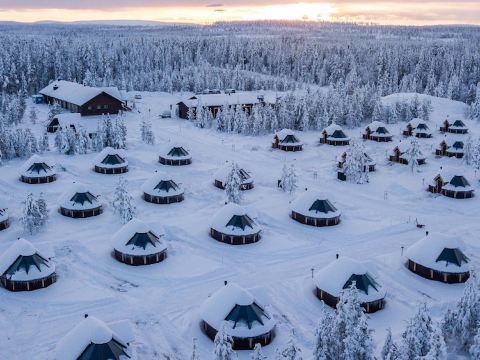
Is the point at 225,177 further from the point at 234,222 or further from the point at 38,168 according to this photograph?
the point at 38,168

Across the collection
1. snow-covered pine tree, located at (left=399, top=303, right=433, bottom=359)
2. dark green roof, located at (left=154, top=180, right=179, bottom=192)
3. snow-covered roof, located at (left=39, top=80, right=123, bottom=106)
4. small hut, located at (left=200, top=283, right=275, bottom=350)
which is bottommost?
small hut, located at (left=200, top=283, right=275, bottom=350)

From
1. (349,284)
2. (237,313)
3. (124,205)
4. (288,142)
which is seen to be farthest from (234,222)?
(288,142)

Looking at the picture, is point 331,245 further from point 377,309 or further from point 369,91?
point 369,91

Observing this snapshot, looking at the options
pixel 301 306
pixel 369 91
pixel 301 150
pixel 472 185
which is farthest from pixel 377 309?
pixel 369 91

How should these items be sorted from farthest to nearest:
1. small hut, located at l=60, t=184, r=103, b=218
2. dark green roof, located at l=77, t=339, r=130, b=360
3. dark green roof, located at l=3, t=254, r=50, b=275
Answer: small hut, located at l=60, t=184, r=103, b=218, dark green roof, located at l=3, t=254, r=50, b=275, dark green roof, located at l=77, t=339, r=130, b=360

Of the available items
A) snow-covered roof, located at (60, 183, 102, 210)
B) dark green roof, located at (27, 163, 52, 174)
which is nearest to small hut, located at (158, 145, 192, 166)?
dark green roof, located at (27, 163, 52, 174)

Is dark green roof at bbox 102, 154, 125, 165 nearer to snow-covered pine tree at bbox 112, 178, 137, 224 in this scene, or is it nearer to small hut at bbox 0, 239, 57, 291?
snow-covered pine tree at bbox 112, 178, 137, 224
